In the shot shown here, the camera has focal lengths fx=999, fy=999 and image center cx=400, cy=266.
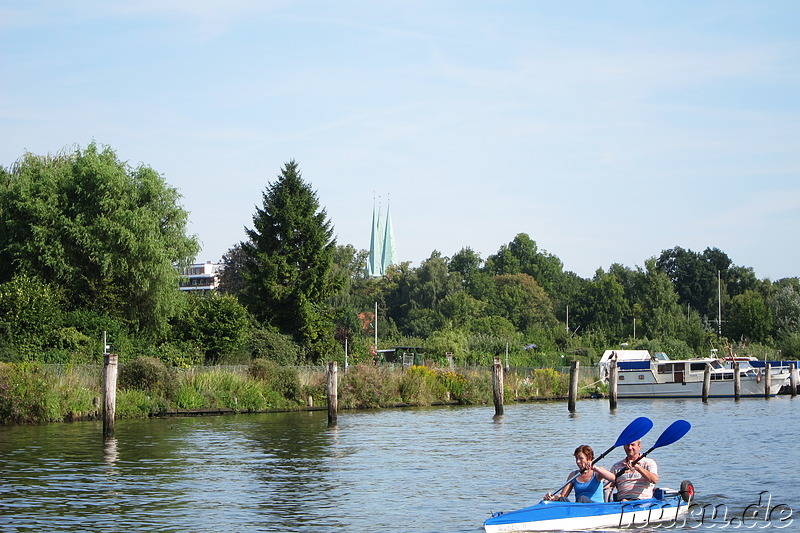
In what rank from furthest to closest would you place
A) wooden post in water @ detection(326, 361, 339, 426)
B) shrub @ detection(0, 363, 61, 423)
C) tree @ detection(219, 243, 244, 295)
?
tree @ detection(219, 243, 244, 295)
wooden post in water @ detection(326, 361, 339, 426)
shrub @ detection(0, 363, 61, 423)

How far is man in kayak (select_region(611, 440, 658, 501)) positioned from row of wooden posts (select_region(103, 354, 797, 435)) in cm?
1906

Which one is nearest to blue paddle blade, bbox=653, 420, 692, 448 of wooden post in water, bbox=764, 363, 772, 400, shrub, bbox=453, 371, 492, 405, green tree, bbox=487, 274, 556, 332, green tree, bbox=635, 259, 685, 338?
shrub, bbox=453, 371, 492, 405

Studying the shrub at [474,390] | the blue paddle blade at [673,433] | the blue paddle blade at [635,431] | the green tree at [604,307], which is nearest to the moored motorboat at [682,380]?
the shrub at [474,390]

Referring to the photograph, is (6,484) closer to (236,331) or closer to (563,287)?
(236,331)

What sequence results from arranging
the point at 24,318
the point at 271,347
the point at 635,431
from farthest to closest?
1. the point at 271,347
2. the point at 24,318
3. the point at 635,431

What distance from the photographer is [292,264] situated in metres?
62.3

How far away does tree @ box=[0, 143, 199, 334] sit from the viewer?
48344 mm

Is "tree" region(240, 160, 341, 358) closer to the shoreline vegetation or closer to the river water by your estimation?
the shoreline vegetation

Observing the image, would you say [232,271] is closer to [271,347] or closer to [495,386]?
[271,347]

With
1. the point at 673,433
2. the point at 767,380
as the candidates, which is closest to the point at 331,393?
the point at 673,433

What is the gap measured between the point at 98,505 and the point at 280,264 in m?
40.9

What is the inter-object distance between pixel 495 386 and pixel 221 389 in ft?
40.7

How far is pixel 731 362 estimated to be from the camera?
6969 cm

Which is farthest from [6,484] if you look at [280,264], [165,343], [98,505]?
[280,264]
